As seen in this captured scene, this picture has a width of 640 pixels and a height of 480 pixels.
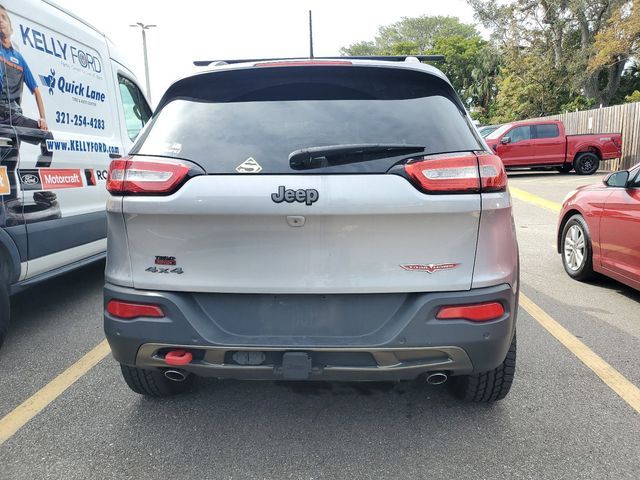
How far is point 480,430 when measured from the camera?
265 centimetres

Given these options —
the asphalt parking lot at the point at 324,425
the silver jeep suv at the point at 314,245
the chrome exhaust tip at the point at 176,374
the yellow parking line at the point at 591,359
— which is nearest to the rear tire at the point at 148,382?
the asphalt parking lot at the point at 324,425

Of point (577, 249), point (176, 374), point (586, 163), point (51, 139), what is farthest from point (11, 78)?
point (586, 163)

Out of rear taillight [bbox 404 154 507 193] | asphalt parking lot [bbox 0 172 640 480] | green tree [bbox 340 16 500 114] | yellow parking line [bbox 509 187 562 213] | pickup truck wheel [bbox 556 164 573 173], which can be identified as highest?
green tree [bbox 340 16 500 114]

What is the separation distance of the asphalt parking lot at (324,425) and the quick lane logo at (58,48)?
231 centimetres

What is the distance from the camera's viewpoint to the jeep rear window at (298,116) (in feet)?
7.36

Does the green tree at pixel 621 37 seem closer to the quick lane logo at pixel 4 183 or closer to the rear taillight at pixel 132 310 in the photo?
the quick lane logo at pixel 4 183

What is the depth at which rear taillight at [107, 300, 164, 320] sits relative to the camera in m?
2.26

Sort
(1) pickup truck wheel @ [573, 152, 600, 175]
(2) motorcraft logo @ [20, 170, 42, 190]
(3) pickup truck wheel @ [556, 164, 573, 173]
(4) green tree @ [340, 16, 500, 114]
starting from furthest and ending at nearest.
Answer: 1. (4) green tree @ [340, 16, 500, 114]
2. (3) pickup truck wheel @ [556, 164, 573, 173]
3. (1) pickup truck wheel @ [573, 152, 600, 175]
4. (2) motorcraft logo @ [20, 170, 42, 190]

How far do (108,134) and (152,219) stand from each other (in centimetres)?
333

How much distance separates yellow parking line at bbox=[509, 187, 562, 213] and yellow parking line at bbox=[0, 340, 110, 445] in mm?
9426

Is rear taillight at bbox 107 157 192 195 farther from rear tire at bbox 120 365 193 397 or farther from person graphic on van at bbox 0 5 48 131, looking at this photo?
person graphic on van at bbox 0 5 48 131

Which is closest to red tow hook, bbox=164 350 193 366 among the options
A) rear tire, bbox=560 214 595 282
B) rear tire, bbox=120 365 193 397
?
rear tire, bbox=120 365 193 397

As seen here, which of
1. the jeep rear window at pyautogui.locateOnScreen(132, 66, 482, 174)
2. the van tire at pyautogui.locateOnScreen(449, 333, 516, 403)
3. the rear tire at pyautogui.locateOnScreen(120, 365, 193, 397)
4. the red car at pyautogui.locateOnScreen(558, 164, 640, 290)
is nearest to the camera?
the jeep rear window at pyautogui.locateOnScreen(132, 66, 482, 174)

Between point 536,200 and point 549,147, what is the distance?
6.24m
